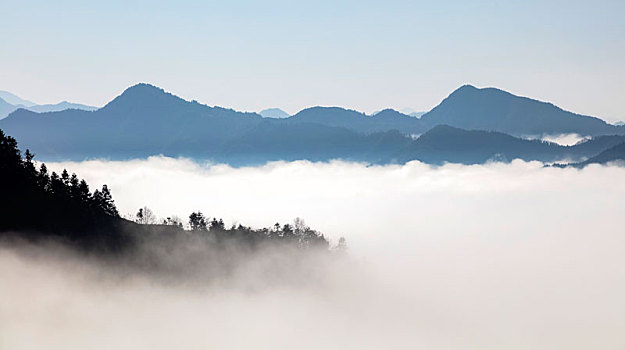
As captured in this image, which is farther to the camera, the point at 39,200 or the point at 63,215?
the point at 63,215

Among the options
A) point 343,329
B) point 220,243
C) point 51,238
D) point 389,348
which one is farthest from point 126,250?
point 389,348

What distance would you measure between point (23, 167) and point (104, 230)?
81.8ft

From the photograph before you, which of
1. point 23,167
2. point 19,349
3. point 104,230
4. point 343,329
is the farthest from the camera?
point 343,329

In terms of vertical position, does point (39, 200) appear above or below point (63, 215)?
above

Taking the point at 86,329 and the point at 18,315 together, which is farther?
the point at 86,329

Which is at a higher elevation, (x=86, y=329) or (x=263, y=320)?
(x=86, y=329)

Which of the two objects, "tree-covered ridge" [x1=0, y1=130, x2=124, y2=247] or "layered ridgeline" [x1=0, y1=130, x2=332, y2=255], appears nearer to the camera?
"tree-covered ridge" [x1=0, y1=130, x2=124, y2=247]

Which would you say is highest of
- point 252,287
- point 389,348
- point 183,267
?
point 183,267

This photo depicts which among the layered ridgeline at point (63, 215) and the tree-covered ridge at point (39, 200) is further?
the layered ridgeline at point (63, 215)

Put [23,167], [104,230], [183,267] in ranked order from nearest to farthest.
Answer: [23,167]
[104,230]
[183,267]

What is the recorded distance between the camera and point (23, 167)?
10888cm

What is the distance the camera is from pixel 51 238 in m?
111

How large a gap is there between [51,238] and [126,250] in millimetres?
19322

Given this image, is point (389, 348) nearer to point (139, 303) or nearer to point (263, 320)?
point (263, 320)
